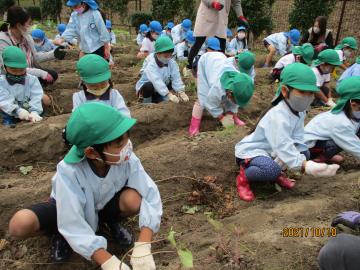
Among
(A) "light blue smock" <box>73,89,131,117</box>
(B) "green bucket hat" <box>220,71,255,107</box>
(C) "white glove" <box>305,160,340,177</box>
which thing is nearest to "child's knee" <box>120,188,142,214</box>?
(C) "white glove" <box>305,160,340,177</box>

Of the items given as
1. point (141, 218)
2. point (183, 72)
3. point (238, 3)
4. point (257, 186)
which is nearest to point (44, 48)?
point (183, 72)

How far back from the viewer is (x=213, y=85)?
438 cm

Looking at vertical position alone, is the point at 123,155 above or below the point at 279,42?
above

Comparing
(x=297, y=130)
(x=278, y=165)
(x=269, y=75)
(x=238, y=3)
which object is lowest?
(x=269, y=75)

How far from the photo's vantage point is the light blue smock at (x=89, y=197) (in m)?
2.09

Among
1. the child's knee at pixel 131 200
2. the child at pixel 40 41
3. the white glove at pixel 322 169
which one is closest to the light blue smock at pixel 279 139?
the white glove at pixel 322 169

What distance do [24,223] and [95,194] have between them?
0.42 metres

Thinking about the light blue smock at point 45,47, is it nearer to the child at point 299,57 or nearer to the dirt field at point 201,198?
the dirt field at point 201,198

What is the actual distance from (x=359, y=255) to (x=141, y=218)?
3.74 ft

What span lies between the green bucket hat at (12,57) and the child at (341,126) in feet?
10.6

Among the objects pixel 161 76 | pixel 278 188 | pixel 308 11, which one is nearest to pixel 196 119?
pixel 161 76

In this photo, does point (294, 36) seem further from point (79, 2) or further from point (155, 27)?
point (79, 2)

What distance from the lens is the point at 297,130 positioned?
329 centimetres

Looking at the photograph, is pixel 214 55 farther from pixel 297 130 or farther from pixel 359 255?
pixel 359 255
